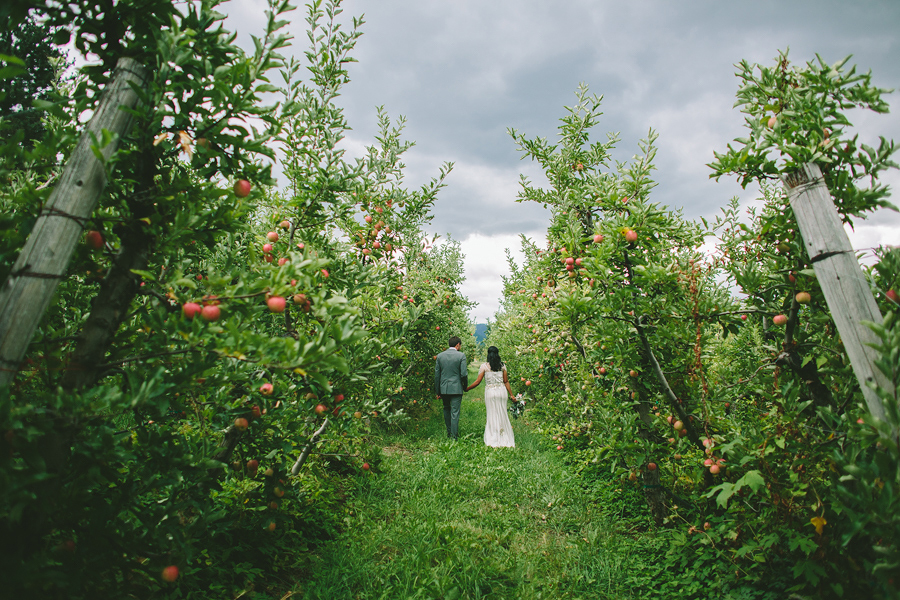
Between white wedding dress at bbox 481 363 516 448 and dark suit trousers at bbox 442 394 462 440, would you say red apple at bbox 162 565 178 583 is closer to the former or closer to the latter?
white wedding dress at bbox 481 363 516 448

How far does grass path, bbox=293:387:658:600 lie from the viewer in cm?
281

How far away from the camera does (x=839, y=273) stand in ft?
6.10

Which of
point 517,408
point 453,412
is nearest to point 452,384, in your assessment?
point 453,412

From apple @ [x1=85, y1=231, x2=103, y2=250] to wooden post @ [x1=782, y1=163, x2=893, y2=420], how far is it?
3.19 meters

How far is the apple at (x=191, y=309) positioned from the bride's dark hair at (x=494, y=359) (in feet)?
18.6

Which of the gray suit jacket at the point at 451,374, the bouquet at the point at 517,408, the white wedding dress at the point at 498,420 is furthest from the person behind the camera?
the bouquet at the point at 517,408

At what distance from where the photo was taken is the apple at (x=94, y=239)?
1.58 m

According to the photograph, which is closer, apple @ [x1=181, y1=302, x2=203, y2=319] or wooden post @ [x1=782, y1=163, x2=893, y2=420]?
apple @ [x1=181, y1=302, x2=203, y2=319]

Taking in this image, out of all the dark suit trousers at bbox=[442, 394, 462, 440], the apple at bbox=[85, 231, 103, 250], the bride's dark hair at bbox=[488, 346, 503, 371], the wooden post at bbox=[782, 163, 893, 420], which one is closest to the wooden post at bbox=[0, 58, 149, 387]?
the apple at bbox=[85, 231, 103, 250]

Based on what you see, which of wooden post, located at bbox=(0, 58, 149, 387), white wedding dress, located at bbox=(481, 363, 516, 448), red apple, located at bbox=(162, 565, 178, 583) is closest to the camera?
wooden post, located at bbox=(0, 58, 149, 387)

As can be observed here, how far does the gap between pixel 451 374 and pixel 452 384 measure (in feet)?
0.60

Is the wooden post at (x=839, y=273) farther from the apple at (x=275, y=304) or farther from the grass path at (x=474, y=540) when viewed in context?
the apple at (x=275, y=304)

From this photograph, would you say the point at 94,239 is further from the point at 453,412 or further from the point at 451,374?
the point at 453,412

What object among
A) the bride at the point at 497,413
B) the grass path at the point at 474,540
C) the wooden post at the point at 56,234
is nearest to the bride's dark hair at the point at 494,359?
the bride at the point at 497,413
